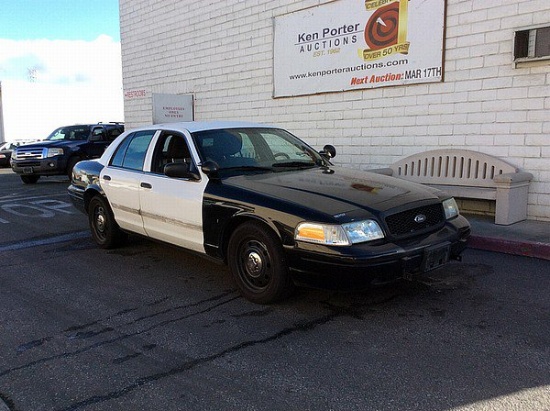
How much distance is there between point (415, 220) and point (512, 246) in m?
2.63

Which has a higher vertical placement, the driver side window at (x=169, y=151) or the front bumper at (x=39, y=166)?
the driver side window at (x=169, y=151)

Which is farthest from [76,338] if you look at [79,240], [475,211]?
[475,211]

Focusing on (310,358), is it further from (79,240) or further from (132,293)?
(79,240)

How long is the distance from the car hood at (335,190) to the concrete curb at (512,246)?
200 centimetres

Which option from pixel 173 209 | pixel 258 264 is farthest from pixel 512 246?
pixel 173 209

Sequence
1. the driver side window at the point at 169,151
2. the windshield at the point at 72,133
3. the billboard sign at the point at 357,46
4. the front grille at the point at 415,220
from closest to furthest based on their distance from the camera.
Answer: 1. the front grille at the point at 415,220
2. the driver side window at the point at 169,151
3. the billboard sign at the point at 357,46
4. the windshield at the point at 72,133

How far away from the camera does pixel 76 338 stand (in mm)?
3701

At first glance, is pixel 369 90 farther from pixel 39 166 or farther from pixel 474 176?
pixel 39 166

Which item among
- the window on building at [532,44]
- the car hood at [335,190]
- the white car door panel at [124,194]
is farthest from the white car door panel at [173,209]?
the window on building at [532,44]

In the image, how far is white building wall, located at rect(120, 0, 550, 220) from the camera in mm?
7211

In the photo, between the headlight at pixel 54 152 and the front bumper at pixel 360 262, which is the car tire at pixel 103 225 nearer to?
the front bumper at pixel 360 262

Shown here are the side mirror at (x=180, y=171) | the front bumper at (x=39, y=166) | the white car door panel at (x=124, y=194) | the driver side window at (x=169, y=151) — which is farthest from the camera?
the front bumper at (x=39, y=166)

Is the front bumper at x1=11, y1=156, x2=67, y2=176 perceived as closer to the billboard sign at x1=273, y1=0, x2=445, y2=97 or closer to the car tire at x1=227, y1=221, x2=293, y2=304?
the billboard sign at x1=273, y1=0, x2=445, y2=97

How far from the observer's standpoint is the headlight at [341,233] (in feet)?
12.0
